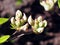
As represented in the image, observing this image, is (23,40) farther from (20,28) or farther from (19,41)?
(20,28)

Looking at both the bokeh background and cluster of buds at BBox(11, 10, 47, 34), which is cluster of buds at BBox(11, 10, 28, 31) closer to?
cluster of buds at BBox(11, 10, 47, 34)

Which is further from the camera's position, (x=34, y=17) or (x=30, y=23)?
(x=34, y=17)

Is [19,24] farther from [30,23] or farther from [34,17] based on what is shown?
[34,17]

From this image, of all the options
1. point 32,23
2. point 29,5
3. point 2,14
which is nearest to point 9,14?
point 2,14

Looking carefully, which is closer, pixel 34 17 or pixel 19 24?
pixel 19 24

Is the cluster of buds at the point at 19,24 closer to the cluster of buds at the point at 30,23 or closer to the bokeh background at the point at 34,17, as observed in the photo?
the cluster of buds at the point at 30,23

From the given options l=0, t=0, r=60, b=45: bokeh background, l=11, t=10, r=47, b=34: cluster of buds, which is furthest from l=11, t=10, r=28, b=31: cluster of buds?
l=0, t=0, r=60, b=45: bokeh background

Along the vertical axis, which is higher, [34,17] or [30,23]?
[30,23]

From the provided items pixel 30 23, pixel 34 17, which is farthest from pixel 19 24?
pixel 34 17

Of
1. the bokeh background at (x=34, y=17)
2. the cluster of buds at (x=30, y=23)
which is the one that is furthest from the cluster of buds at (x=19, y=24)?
the bokeh background at (x=34, y=17)

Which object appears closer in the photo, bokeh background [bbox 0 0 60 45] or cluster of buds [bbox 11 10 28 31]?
cluster of buds [bbox 11 10 28 31]
